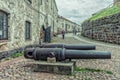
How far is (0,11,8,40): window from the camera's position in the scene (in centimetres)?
879

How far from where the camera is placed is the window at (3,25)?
8.79m

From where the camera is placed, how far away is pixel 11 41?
9.53 meters

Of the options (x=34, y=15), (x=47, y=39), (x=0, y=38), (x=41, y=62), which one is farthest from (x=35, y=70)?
(x=47, y=39)

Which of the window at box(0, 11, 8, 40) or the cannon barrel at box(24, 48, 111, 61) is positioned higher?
the window at box(0, 11, 8, 40)

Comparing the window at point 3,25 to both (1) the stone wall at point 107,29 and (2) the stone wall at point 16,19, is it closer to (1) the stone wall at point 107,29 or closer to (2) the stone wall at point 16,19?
(2) the stone wall at point 16,19

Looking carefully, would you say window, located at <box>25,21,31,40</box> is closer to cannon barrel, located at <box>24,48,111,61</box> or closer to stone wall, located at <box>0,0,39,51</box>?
stone wall, located at <box>0,0,39,51</box>

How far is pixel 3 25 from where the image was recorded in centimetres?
898

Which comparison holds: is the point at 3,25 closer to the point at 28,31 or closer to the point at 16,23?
the point at 16,23

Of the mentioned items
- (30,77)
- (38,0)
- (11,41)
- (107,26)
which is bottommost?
(30,77)

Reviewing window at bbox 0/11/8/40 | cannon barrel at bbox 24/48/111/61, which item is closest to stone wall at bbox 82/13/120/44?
window at bbox 0/11/8/40

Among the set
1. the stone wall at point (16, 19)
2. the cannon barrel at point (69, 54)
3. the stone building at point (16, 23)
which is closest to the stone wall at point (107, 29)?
the stone building at point (16, 23)

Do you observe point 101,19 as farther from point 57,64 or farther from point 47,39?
point 57,64

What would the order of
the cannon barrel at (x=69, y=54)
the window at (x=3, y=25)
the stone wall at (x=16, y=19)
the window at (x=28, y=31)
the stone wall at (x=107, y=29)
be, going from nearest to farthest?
the cannon barrel at (x=69, y=54)
the window at (x=3, y=25)
the stone wall at (x=16, y=19)
the window at (x=28, y=31)
the stone wall at (x=107, y=29)

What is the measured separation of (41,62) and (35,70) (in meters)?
0.30
